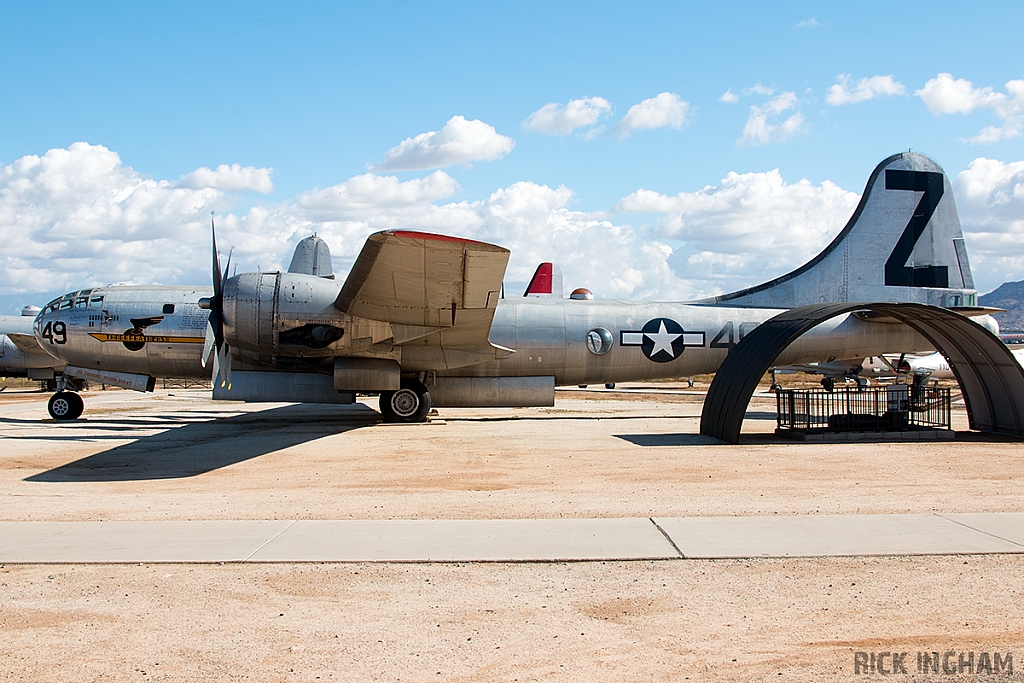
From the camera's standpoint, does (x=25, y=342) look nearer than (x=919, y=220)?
No

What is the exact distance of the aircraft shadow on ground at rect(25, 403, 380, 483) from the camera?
12644 millimetres

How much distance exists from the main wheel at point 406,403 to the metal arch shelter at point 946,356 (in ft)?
24.1

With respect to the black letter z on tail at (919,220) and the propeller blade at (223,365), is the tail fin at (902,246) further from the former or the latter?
the propeller blade at (223,365)

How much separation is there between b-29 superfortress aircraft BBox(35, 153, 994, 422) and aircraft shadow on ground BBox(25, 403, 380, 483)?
1140 millimetres

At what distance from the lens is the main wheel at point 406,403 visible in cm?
2097

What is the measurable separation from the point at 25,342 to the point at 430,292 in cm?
2090

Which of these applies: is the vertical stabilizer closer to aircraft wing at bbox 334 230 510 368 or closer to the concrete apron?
aircraft wing at bbox 334 230 510 368

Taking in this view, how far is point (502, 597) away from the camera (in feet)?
20.0

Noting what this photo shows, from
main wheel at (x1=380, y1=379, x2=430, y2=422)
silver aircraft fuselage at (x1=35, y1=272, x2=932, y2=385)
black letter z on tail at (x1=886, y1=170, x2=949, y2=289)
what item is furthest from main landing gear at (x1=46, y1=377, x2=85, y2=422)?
black letter z on tail at (x1=886, y1=170, x2=949, y2=289)

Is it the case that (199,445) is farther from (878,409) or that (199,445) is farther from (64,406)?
(878,409)

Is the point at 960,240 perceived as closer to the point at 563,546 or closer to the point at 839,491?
the point at 839,491

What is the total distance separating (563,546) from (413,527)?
1755 millimetres

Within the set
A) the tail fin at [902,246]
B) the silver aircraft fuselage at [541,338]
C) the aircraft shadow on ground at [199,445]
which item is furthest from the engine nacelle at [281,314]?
the tail fin at [902,246]

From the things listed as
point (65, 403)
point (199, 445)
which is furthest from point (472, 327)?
point (65, 403)
